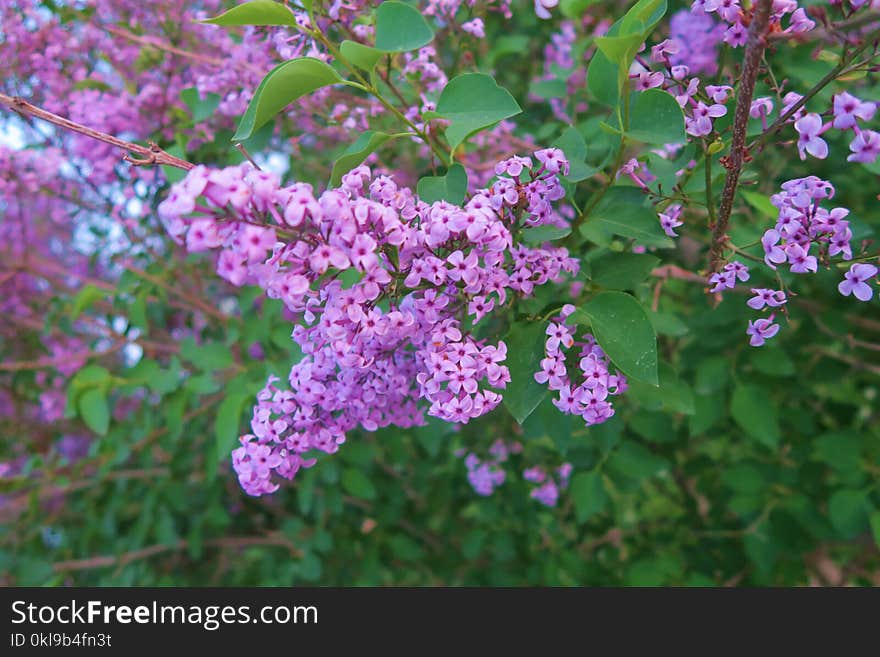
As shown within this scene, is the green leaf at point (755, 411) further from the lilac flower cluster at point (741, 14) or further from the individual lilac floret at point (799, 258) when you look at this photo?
the lilac flower cluster at point (741, 14)

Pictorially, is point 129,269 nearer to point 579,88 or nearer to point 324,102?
point 324,102

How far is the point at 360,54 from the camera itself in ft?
3.03

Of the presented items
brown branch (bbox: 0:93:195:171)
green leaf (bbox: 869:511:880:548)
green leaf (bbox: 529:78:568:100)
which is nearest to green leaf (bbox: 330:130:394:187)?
brown branch (bbox: 0:93:195:171)

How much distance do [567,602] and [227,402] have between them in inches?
31.6

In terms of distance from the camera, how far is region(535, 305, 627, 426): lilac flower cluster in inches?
35.6

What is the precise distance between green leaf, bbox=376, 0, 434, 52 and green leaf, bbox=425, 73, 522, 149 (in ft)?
0.24

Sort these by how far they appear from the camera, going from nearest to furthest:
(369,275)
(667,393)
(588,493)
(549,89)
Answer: (369,275) < (667,393) < (588,493) < (549,89)

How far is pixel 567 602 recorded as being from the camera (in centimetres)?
147

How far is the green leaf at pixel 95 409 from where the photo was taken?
1.67 m

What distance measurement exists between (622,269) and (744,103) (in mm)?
295

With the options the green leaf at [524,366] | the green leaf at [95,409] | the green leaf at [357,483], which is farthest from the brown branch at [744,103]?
the green leaf at [95,409]

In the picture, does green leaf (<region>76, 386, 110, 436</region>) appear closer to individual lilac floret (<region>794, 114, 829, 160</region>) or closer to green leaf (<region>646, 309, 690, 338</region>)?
green leaf (<region>646, 309, 690, 338</region>)

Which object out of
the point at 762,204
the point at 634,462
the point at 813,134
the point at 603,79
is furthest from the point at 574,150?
the point at 634,462

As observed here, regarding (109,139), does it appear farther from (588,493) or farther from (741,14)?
(588,493)
